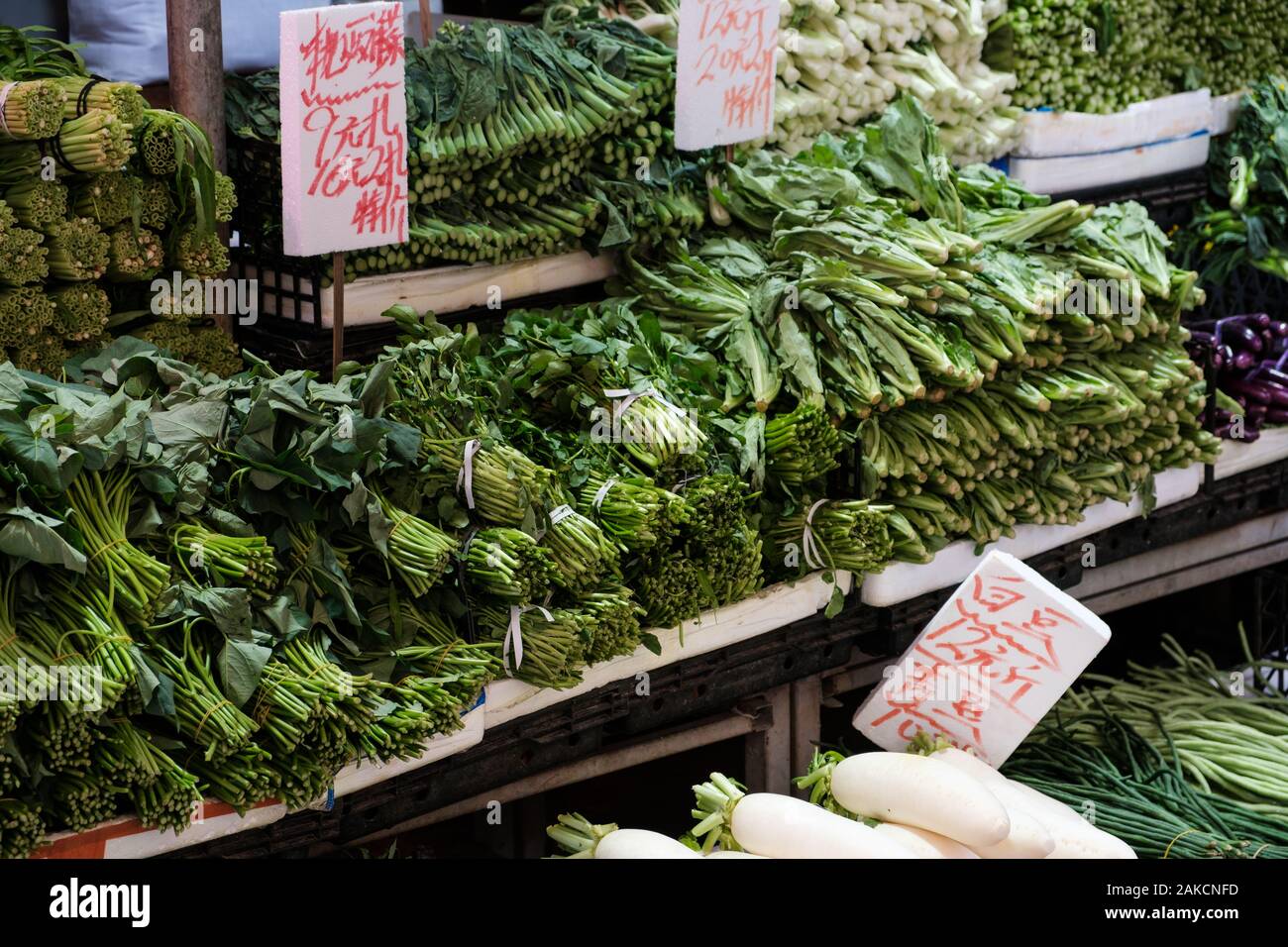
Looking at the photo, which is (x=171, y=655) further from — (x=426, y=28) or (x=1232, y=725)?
(x=1232, y=725)

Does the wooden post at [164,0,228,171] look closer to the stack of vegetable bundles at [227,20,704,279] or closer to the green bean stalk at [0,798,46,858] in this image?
the stack of vegetable bundles at [227,20,704,279]

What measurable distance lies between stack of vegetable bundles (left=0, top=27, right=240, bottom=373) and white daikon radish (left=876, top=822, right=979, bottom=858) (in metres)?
1.83

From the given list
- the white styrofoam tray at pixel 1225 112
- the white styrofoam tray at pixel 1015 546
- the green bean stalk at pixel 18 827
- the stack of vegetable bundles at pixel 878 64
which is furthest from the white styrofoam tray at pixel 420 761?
the white styrofoam tray at pixel 1225 112

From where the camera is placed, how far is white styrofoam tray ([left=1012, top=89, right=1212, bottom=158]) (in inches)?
220

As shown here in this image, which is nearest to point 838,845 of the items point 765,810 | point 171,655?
point 765,810

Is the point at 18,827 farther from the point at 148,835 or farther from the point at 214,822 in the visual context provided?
the point at 214,822

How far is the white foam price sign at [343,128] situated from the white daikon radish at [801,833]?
1.52 metres

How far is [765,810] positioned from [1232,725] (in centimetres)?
208

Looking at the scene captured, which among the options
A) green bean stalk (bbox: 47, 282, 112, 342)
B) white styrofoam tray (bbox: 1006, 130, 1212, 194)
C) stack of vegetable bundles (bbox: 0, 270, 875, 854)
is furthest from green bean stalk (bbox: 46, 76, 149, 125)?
white styrofoam tray (bbox: 1006, 130, 1212, 194)

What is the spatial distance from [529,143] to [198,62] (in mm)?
860

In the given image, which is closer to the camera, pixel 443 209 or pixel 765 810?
pixel 765 810

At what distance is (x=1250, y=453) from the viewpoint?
198 inches

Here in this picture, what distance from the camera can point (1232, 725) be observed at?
4637mm

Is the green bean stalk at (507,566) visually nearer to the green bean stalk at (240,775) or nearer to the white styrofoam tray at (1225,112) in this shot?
the green bean stalk at (240,775)
